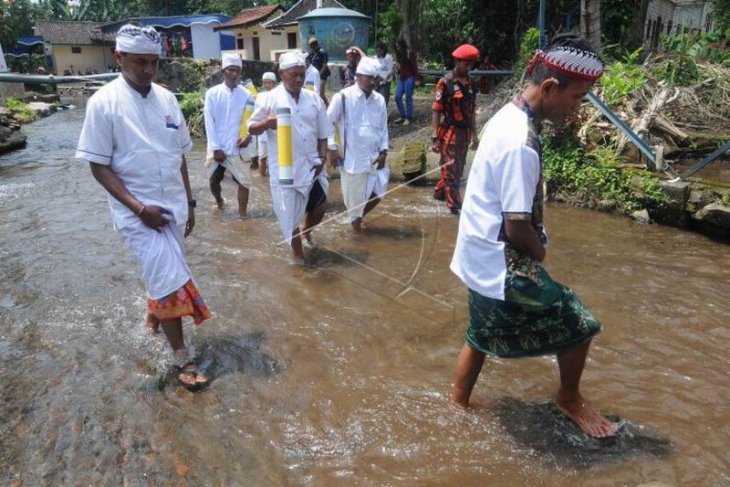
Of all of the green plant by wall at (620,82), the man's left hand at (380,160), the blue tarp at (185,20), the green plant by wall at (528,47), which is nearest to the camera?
the man's left hand at (380,160)

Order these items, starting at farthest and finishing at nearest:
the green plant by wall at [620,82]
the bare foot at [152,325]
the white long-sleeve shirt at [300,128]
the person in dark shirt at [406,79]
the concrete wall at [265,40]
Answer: the concrete wall at [265,40], the person in dark shirt at [406,79], the green plant by wall at [620,82], the white long-sleeve shirt at [300,128], the bare foot at [152,325]

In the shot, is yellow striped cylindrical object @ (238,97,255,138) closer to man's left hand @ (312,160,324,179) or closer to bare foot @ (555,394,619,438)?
man's left hand @ (312,160,324,179)

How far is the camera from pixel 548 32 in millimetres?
14961

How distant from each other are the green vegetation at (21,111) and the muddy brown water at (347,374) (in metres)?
16.4

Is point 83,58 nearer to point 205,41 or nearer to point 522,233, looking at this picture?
point 205,41

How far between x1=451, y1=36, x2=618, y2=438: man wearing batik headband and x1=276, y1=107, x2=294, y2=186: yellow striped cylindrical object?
258cm

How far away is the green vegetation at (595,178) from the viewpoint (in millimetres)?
6488

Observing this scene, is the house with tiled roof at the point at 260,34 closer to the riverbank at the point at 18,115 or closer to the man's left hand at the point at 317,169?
the riverbank at the point at 18,115

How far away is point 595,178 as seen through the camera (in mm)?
6938

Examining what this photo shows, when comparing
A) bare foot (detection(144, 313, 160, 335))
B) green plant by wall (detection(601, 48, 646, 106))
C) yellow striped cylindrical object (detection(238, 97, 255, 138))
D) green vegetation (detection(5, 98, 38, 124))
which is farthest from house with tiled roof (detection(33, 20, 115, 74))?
bare foot (detection(144, 313, 160, 335))

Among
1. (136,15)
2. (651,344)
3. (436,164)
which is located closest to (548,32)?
(436,164)

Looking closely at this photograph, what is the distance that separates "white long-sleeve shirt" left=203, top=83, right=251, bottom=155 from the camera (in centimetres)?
672

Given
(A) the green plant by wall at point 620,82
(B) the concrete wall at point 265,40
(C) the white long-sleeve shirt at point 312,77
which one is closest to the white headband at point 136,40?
(A) the green plant by wall at point 620,82

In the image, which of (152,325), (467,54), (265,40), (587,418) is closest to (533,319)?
(587,418)
